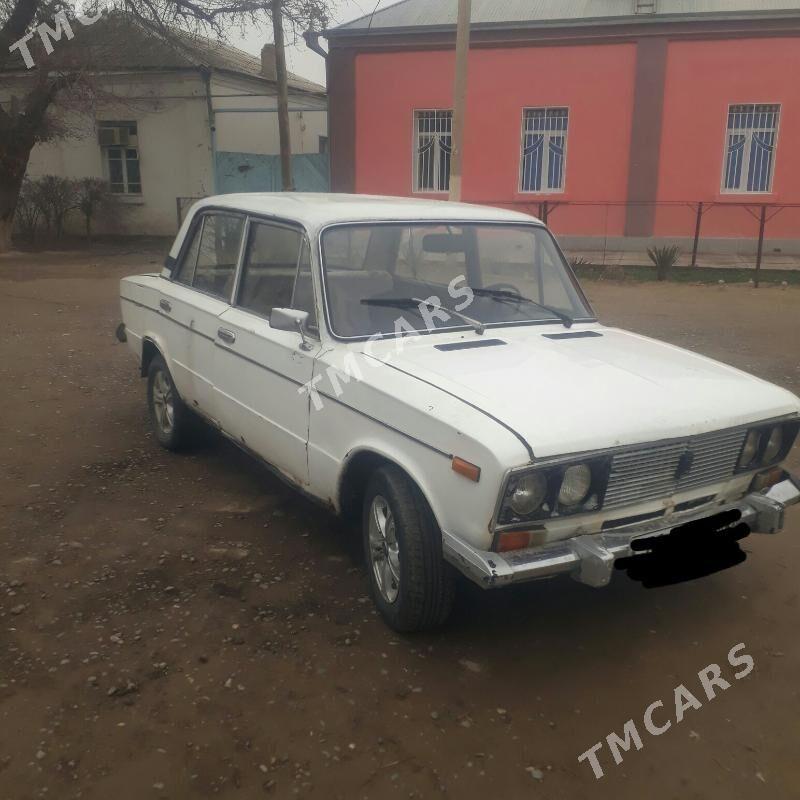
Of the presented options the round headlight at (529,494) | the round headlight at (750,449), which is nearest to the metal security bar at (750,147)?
the round headlight at (750,449)

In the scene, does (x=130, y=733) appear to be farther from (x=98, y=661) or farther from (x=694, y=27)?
(x=694, y=27)

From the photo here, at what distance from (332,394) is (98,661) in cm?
141

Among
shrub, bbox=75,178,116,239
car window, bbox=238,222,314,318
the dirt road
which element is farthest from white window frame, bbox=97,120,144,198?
car window, bbox=238,222,314,318

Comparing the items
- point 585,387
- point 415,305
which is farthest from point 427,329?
point 585,387

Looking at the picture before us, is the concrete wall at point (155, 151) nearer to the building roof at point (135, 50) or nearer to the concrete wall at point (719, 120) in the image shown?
the building roof at point (135, 50)

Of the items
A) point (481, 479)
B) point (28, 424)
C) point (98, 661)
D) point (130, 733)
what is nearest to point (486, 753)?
point (481, 479)

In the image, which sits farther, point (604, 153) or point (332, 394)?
point (604, 153)

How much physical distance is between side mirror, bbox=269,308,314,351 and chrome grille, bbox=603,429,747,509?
59.7 inches

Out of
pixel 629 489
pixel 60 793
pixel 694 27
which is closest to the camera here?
pixel 60 793

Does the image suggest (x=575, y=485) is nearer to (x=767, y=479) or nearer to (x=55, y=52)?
(x=767, y=479)

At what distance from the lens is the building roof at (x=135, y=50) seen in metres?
16.6

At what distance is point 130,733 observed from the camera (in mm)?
2793

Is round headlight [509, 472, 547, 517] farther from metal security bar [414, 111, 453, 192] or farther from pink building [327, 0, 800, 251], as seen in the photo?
metal security bar [414, 111, 453, 192]

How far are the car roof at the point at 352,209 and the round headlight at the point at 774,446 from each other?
1769 millimetres
